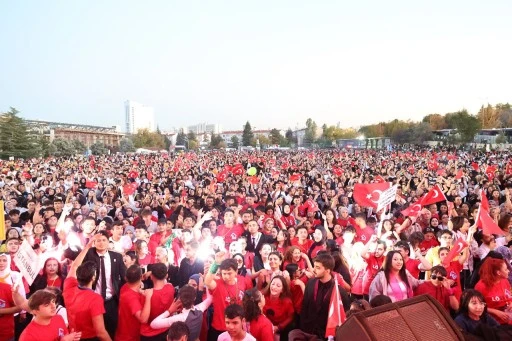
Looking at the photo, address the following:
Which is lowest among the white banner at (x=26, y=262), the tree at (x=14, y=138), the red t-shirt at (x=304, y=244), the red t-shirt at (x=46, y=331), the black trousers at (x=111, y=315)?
the black trousers at (x=111, y=315)

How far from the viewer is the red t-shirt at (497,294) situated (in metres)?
4.45

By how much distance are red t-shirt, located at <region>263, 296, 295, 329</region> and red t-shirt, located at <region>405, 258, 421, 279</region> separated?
203cm

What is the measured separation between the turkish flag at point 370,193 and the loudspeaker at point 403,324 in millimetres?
6858

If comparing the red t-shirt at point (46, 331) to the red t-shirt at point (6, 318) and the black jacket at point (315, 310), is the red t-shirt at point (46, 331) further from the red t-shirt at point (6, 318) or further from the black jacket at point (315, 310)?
the black jacket at point (315, 310)

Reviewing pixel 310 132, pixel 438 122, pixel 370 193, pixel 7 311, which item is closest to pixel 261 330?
pixel 7 311

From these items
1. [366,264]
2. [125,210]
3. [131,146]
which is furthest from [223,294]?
[131,146]

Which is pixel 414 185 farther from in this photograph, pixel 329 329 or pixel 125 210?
pixel 329 329

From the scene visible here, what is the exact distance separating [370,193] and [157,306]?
6235mm

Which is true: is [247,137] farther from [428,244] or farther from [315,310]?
[315,310]

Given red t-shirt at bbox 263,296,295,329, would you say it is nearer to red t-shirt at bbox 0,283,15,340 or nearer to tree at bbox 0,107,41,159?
red t-shirt at bbox 0,283,15,340

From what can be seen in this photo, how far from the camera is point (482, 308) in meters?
3.93

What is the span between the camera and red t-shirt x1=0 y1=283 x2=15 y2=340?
416 cm

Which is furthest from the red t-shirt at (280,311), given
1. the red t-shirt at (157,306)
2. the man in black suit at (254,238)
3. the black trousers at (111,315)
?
the man in black suit at (254,238)

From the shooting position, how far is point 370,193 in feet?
29.5
